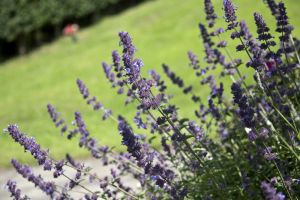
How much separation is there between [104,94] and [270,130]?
8939 mm

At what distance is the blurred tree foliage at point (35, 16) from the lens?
68.2 ft

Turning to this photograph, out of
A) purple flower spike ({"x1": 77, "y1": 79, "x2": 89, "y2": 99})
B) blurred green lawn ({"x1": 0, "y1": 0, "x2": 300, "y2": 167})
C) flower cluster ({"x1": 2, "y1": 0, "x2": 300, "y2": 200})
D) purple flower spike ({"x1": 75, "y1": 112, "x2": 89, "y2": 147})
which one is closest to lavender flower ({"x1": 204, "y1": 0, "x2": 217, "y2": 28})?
flower cluster ({"x1": 2, "y1": 0, "x2": 300, "y2": 200})

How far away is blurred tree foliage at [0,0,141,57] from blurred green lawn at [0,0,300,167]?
812mm

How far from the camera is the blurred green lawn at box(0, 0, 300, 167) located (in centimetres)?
1016

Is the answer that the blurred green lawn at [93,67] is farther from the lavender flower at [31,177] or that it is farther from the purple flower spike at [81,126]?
the lavender flower at [31,177]

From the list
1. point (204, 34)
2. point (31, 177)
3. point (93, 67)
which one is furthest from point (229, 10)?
point (93, 67)

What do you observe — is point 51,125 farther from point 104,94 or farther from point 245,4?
point 245,4

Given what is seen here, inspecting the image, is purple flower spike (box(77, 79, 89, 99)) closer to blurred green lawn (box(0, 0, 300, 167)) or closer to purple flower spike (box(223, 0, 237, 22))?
purple flower spike (box(223, 0, 237, 22))

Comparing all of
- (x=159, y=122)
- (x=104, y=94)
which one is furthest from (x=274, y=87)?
(x=104, y=94)

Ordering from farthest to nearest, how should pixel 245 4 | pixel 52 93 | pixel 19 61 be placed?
1. pixel 19 61
2. pixel 245 4
3. pixel 52 93

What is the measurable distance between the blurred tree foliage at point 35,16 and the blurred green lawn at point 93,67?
0.81 metres

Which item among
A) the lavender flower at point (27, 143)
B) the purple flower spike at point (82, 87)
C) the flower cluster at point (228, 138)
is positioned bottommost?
the lavender flower at point (27, 143)

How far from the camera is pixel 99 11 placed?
82.9ft

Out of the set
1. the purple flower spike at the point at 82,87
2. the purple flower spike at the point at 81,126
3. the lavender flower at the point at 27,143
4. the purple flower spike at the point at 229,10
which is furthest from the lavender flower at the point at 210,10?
the lavender flower at the point at 27,143
